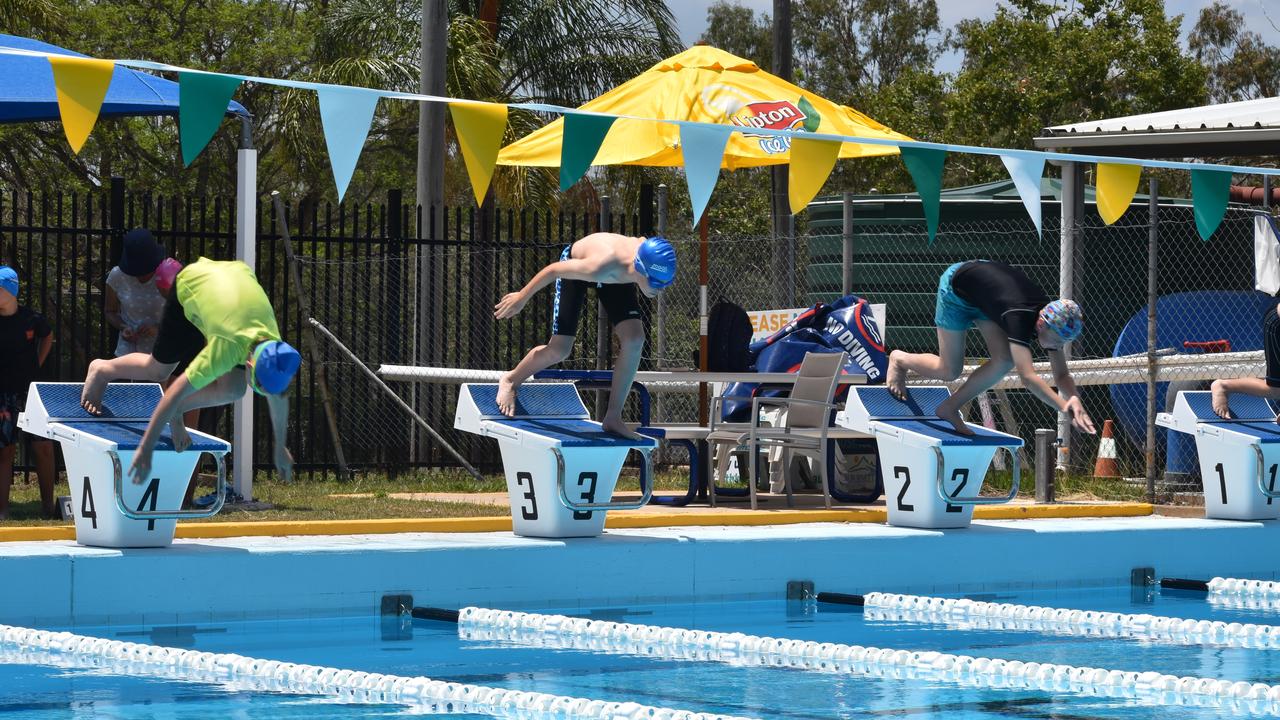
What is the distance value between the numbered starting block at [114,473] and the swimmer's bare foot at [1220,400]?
19.7ft

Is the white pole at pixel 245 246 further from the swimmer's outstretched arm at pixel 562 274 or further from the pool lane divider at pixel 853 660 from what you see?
the pool lane divider at pixel 853 660

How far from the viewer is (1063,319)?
347 inches

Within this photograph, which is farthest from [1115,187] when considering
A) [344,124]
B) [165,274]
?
[165,274]

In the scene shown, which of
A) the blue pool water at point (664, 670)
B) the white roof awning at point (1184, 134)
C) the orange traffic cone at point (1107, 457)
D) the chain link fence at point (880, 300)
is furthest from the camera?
the orange traffic cone at point (1107, 457)

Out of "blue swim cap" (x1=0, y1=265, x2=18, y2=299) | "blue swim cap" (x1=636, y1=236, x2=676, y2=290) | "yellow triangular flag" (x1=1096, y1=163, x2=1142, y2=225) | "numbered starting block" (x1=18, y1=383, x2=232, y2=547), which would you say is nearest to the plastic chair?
"blue swim cap" (x1=636, y1=236, x2=676, y2=290)

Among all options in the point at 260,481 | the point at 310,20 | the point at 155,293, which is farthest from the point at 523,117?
the point at 155,293

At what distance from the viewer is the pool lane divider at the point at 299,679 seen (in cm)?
556

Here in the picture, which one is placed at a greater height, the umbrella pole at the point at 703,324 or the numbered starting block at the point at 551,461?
the umbrella pole at the point at 703,324

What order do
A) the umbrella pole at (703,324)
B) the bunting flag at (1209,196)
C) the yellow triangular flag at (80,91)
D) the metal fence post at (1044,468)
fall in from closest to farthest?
the yellow triangular flag at (80,91)
the bunting flag at (1209,196)
the umbrella pole at (703,324)
the metal fence post at (1044,468)

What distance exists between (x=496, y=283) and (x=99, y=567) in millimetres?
5865

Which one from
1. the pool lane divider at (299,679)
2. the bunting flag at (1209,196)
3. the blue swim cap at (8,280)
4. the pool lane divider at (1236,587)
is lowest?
the pool lane divider at (1236,587)

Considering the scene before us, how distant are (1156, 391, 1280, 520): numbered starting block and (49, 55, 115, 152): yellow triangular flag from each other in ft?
21.6

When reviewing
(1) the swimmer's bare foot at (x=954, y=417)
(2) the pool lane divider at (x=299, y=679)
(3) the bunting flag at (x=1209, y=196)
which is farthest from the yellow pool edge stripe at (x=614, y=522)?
(3) the bunting flag at (x=1209, y=196)

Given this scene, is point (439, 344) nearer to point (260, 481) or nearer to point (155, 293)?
point (260, 481)
